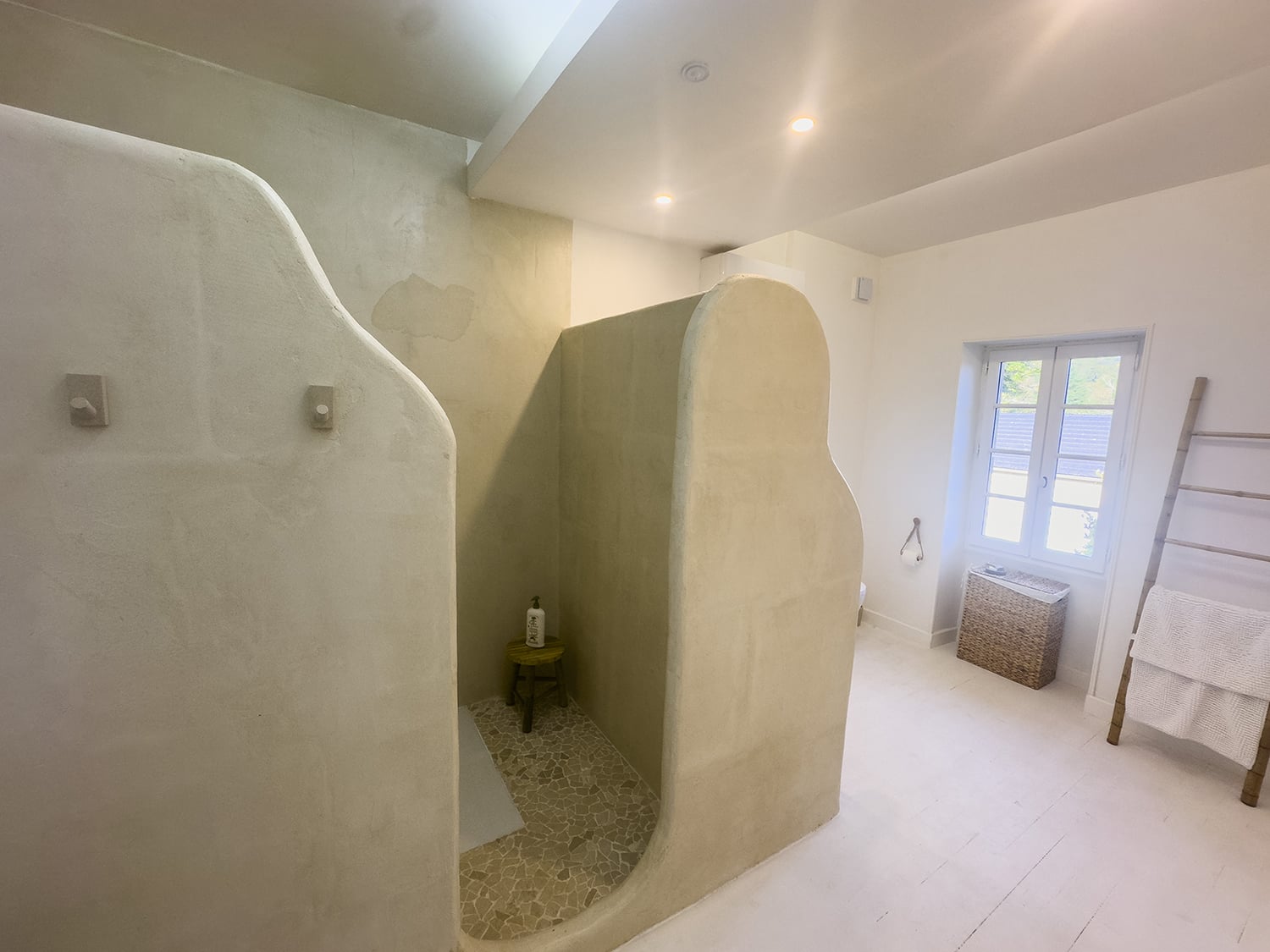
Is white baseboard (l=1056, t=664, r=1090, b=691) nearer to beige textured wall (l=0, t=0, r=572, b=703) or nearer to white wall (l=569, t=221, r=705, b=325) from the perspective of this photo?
beige textured wall (l=0, t=0, r=572, b=703)

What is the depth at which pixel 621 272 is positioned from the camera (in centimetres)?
272

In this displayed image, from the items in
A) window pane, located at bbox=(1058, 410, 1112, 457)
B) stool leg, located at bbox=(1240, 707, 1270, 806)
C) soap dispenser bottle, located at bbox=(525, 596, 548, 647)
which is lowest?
stool leg, located at bbox=(1240, 707, 1270, 806)

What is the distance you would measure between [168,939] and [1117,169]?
4062 mm

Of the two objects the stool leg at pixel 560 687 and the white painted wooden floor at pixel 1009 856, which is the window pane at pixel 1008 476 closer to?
the white painted wooden floor at pixel 1009 856

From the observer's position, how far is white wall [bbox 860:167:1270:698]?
2.28 m

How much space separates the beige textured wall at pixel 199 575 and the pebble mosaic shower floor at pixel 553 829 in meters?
0.58

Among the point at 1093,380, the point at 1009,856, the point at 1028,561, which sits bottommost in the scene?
the point at 1009,856

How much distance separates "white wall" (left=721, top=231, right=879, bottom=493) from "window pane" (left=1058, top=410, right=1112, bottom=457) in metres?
1.17

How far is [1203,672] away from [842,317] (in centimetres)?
260

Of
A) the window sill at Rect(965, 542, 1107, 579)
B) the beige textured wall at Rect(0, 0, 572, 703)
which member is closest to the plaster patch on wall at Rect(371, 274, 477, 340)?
the beige textured wall at Rect(0, 0, 572, 703)

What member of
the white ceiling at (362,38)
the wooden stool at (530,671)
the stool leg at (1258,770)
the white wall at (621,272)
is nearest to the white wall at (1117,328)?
the stool leg at (1258,770)

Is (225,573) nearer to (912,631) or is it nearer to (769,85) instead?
(769,85)

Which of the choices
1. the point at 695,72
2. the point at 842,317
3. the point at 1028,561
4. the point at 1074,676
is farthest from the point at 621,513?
the point at 1074,676

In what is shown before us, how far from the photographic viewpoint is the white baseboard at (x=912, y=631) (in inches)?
137
